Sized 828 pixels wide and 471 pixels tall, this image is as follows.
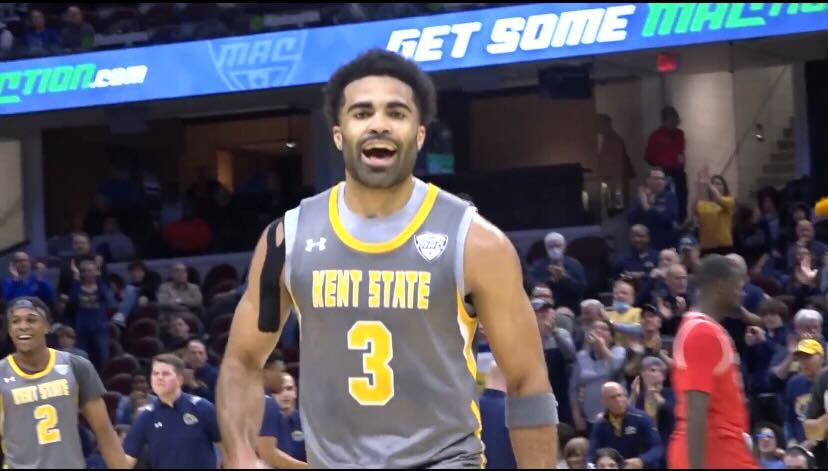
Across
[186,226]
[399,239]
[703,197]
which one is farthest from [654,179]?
[399,239]

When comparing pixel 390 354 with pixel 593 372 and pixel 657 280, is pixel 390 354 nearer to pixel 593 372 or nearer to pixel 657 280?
pixel 593 372

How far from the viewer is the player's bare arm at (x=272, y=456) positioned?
8.84 m

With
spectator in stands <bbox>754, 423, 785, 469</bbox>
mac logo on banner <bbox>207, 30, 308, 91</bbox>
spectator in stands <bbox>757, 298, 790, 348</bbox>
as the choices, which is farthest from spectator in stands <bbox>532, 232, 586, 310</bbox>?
mac logo on banner <bbox>207, 30, 308, 91</bbox>

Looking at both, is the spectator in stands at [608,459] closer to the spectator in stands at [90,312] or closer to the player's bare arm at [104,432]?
the player's bare arm at [104,432]

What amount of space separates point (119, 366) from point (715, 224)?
5.54 metres

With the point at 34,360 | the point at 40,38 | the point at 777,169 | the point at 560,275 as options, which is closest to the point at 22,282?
the point at 40,38

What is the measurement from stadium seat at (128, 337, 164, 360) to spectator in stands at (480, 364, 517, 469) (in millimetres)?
7342

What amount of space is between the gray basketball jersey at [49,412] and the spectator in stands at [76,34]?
10887mm

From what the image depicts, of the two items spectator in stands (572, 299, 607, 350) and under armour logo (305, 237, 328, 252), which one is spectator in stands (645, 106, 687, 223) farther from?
under armour logo (305, 237, 328, 252)

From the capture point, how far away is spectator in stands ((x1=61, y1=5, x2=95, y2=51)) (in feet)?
60.5

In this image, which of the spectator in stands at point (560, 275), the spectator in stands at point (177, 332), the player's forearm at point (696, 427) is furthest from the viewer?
the spectator in stands at point (177, 332)

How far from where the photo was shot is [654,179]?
14695 mm

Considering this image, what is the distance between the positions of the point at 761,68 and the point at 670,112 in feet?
8.78

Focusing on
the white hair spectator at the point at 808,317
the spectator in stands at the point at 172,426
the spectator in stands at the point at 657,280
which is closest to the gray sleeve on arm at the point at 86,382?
the spectator in stands at the point at 172,426
